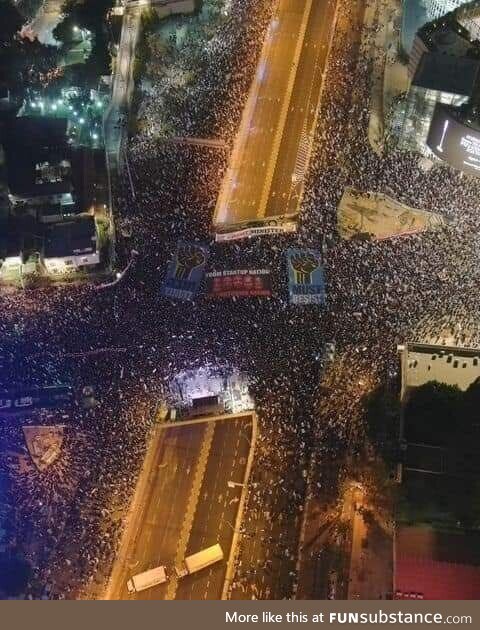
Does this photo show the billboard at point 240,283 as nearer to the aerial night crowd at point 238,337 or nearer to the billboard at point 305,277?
the aerial night crowd at point 238,337

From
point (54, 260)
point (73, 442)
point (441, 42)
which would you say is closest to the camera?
point (73, 442)

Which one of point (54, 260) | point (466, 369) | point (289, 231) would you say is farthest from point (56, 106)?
point (466, 369)

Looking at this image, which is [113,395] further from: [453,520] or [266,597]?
[453,520]

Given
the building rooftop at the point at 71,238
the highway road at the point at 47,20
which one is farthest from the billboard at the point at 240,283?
the highway road at the point at 47,20

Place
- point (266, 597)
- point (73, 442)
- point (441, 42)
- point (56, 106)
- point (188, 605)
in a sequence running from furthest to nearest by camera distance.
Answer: point (56, 106) → point (441, 42) → point (73, 442) → point (266, 597) → point (188, 605)

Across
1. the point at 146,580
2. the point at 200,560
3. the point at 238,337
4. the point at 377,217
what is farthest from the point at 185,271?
the point at 146,580

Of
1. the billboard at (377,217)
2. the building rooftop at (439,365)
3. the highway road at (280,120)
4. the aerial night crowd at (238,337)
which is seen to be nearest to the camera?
the aerial night crowd at (238,337)

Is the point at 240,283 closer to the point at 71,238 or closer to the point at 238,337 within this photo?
the point at 238,337
